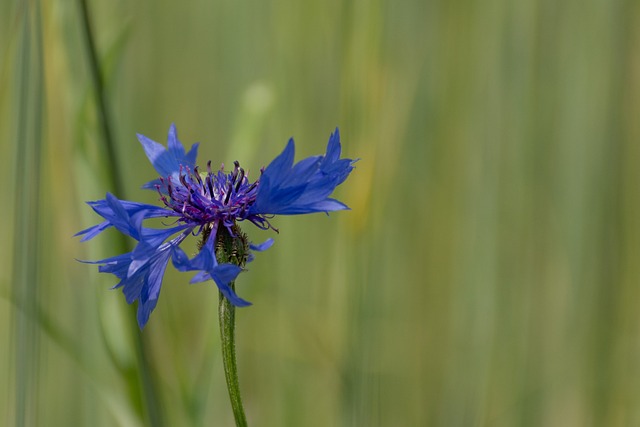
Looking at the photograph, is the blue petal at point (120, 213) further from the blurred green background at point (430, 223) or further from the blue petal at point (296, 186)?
the blurred green background at point (430, 223)

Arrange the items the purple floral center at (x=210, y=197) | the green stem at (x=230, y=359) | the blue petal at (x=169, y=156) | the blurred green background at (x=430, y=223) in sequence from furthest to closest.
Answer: the blurred green background at (x=430, y=223)
the blue petal at (x=169, y=156)
the purple floral center at (x=210, y=197)
the green stem at (x=230, y=359)

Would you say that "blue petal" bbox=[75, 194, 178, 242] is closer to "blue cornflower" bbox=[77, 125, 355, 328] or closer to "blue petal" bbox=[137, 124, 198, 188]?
"blue cornflower" bbox=[77, 125, 355, 328]

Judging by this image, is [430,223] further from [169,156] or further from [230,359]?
[230,359]

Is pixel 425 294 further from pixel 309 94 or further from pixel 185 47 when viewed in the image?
pixel 185 47

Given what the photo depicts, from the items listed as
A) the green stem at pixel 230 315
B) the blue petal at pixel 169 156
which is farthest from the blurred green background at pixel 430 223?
the green stem at pixel 230 315

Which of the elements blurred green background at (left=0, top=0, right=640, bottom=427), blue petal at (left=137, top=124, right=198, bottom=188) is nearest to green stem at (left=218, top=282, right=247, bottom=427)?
blue petal at (left=137, top=124, right=198, bottom=188)

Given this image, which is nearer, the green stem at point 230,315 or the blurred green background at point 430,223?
the green stem at point 230,315

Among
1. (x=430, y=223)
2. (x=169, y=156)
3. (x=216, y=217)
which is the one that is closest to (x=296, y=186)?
(x=216, y=217)

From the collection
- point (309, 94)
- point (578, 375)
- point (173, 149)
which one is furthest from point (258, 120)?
point (578, 375)
